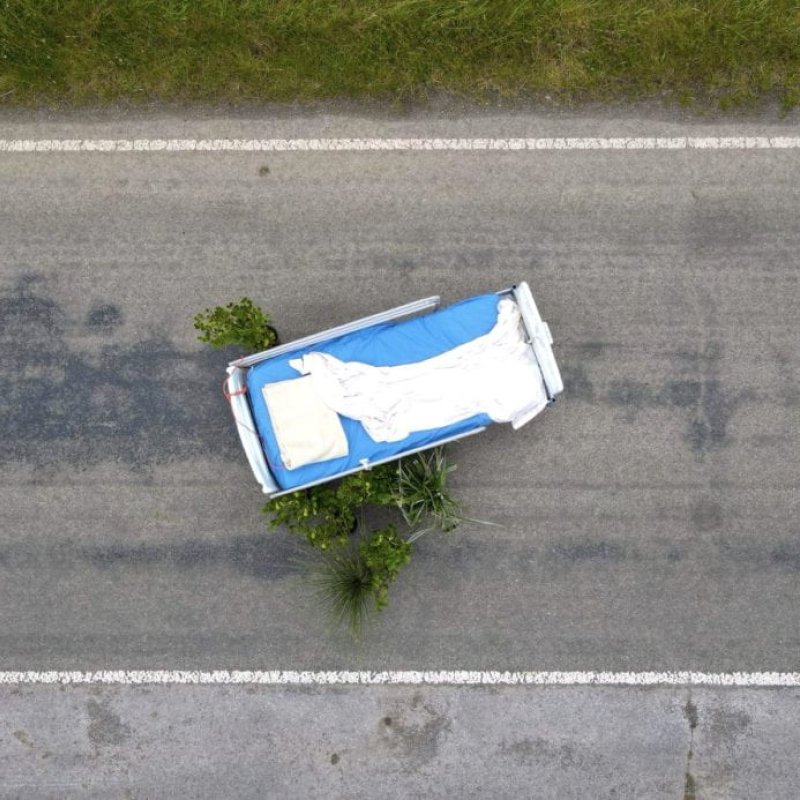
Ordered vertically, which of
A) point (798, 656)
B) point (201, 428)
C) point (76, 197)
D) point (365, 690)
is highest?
point (76, 197)

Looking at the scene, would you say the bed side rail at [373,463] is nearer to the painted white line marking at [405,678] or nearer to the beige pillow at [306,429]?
the beige pillow at [306,429]

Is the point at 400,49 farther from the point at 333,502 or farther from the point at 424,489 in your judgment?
the point at 333,502

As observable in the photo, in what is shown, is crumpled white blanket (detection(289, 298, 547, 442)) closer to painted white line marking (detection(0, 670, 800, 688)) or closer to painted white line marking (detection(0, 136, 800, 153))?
painted white line marking (detection(0, 136, 800, 153))

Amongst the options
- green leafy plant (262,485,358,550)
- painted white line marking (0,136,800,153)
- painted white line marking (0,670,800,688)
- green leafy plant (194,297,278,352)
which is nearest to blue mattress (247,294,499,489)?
green leafy plant (262,485,358,550)

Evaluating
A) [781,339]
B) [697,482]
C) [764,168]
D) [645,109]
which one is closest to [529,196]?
[645,109]

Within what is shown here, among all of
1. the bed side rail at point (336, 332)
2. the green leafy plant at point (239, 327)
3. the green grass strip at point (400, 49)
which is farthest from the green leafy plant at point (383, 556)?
the green grass strip at point (400, 49)

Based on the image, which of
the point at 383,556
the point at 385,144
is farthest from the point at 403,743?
the point at 385,144

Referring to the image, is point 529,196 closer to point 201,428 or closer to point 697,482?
point 697,482
